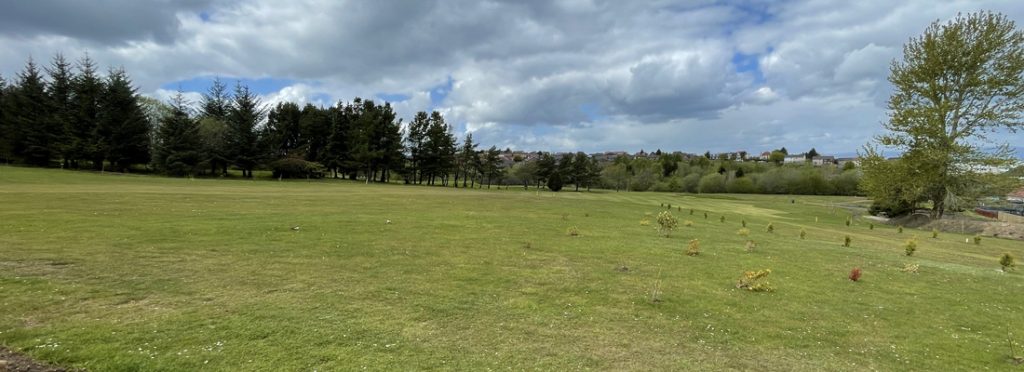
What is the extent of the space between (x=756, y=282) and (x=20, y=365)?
11.2 metres

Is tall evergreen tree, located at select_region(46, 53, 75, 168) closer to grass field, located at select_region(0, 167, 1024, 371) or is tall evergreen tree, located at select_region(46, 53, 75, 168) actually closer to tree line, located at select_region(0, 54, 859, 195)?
tree line, located at select_region(0, 54, 859, 195)

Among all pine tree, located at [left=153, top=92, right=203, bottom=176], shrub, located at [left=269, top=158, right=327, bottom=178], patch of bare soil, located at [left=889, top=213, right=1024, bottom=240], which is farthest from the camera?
shrub, located at [left=269, top=158, right=327, bottom=178]

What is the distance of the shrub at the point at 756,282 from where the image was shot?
9.47m

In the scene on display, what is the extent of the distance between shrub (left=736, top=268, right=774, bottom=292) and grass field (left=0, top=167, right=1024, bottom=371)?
0.64ft

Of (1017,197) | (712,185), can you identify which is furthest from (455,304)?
(712,185)

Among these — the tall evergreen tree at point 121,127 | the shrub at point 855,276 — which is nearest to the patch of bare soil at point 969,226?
the shrub at point 855,276

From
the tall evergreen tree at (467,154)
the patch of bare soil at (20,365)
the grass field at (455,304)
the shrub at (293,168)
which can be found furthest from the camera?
the tall evergreen tree at (467,154)

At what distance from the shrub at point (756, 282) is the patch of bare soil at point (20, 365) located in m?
10.6

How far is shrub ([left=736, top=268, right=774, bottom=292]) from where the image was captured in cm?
947

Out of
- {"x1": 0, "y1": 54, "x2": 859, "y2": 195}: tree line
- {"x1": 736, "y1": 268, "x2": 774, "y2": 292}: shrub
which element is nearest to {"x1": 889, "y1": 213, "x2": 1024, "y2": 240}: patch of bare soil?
{"x1": 736, "y1": 268, "x2": 774, "y2": 292}: shrub

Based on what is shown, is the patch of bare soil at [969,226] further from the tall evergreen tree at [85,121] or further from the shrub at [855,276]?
the tall evergreen tree at [85,121]

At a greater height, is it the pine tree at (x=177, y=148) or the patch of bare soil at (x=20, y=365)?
the pine tree at (x=177, y=148)

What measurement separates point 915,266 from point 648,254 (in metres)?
7.03

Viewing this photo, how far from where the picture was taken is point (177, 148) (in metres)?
55.2
